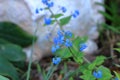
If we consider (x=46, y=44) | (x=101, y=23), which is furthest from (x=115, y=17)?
(x=46, y=44)

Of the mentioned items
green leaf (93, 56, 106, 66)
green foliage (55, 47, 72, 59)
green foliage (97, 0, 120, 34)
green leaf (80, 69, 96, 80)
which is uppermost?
green foliage (55, 47, 72, 59)

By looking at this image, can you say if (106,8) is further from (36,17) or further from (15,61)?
(15,61)

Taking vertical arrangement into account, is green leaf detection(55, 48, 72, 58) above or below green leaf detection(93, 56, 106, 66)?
above

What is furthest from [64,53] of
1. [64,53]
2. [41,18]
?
[41,18]

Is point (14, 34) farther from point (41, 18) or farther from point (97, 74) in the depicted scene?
point (97, 74)

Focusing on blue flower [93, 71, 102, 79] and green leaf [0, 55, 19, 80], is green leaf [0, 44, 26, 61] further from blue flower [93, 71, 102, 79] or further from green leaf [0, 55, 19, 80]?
blue flower [93, 71, 102, 79]

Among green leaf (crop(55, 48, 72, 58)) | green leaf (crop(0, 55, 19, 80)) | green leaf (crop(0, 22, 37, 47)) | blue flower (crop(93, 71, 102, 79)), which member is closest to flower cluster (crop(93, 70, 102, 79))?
blue flower (crop(93, 71, 102, 79))
